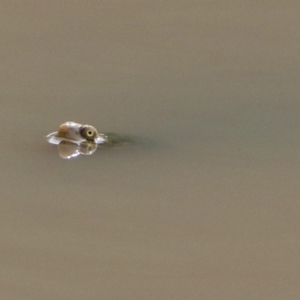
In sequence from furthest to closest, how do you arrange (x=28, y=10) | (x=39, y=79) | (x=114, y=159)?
1. (x=28, y=10)
2. (x=39, y=79)
3. (x=114, y=159)

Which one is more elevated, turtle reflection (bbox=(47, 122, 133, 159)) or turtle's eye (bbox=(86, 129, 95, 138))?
turtle reflection (bbox=(47, 122, 133, 159))

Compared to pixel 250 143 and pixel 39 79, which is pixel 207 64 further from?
pixel 39 79

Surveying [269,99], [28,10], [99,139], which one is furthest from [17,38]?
[269,99]

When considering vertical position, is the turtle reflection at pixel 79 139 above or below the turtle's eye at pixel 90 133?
above

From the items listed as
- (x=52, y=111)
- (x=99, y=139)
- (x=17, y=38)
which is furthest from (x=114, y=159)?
(x=17, y=38)

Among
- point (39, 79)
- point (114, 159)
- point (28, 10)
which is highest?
point (28, 10)

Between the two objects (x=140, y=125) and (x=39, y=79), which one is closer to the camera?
(x=140, y=125)

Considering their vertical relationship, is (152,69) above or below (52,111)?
above

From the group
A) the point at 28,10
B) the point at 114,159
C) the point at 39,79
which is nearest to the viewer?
the point at 114,159

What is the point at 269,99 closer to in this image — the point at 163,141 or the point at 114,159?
the point at 163,141
